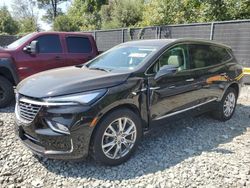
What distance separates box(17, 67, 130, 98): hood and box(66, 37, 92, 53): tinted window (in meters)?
3.61

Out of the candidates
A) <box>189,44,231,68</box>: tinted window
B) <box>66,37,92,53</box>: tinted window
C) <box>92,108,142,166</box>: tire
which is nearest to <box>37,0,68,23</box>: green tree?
<box>66,37,92,53</box>: tinted window

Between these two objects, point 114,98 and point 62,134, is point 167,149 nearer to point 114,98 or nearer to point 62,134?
point 114,98

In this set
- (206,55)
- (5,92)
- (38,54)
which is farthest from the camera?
(38,54)

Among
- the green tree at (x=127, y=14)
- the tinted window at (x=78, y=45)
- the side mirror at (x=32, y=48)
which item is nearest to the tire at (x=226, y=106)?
the tinted window at (x=78, y=45)

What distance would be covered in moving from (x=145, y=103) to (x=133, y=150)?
0.69m

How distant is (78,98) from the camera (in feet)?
10.9

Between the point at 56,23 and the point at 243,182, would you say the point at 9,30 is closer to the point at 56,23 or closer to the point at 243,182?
the point at 56,23

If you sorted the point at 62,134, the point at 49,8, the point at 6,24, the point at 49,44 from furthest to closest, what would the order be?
the point at 49,8, the point at 6,24, the point at 49,44, the point at 62,134

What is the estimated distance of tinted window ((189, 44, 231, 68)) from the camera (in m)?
4.84

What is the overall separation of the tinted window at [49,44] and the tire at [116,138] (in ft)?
13.8

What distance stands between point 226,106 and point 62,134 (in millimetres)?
3808

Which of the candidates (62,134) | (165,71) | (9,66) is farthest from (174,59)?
(9,66)

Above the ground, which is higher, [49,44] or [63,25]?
[49,44]

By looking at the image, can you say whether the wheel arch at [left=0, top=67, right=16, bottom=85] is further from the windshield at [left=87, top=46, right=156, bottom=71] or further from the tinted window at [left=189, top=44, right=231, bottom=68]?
the tinted window at [left=189, top=44, right=231, bottom=68]
